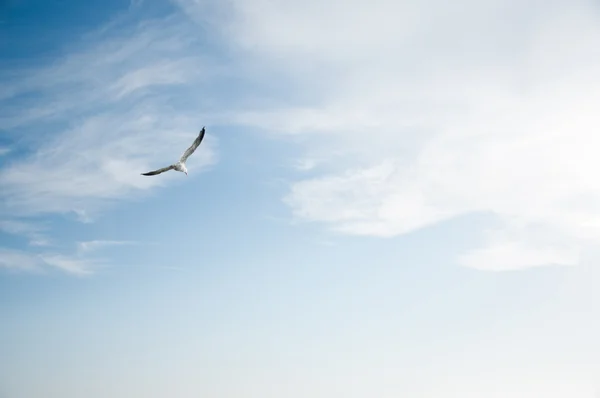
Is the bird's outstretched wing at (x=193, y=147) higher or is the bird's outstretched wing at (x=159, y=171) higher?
the bird's outstretched wing at (x=193, y=147)

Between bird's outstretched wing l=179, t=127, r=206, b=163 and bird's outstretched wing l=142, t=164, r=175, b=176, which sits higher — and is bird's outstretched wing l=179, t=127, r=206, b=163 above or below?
above

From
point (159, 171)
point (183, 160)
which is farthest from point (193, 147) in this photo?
point (159, 171)

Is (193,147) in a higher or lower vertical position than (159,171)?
higher

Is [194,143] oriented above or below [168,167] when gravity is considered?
above

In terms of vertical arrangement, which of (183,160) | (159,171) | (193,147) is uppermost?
(193,147)

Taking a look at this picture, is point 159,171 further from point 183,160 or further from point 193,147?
point 193,147

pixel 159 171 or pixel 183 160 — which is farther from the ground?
pixel 183 160

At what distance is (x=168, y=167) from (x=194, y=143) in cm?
335

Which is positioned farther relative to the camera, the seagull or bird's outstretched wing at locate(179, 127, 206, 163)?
bird's outstretched wing at locate(179, 127, 206, 163)

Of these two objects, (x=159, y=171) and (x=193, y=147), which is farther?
(x=193, y=147)

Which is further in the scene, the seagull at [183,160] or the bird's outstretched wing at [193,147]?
the bird's outstretched wing at [193,147]

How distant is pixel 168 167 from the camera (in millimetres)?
34938

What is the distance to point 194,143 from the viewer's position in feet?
119
